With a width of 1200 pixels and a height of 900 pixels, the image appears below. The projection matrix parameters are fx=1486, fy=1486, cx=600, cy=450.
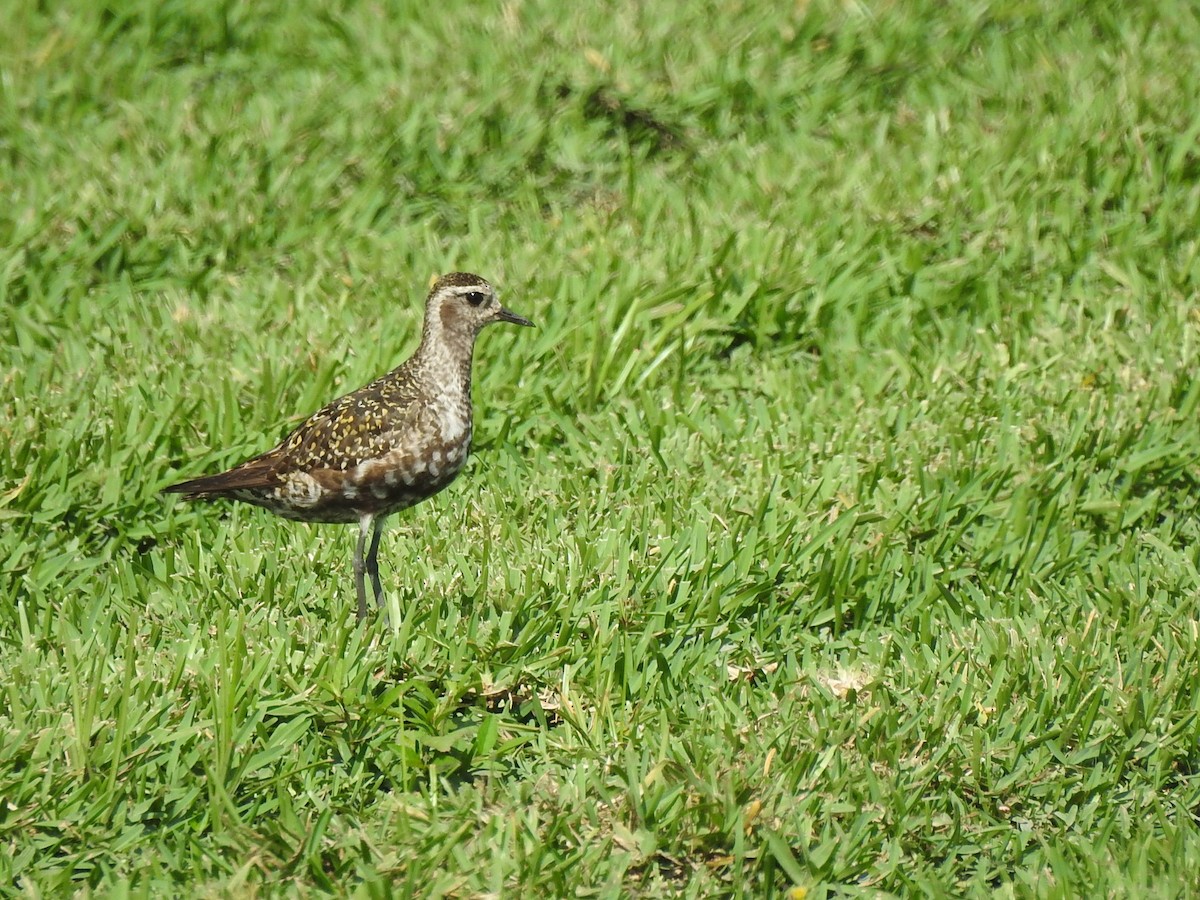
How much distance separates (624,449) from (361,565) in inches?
58.2

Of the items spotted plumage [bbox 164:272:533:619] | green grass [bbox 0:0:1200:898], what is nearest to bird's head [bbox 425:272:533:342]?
spotted plumage [bbox 164:272:533:619]

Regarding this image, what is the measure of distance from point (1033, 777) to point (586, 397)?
2.71 metres

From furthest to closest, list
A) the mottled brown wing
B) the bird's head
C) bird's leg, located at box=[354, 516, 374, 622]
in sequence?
the bird's head < the mottled brown wing < bird's leg, located at box=[354, 516, 374, 622]

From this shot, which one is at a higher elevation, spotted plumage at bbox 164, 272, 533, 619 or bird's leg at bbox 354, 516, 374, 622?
spotted plumage at bbox 164, 272, 533, 619

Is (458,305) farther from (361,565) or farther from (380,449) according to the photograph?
(361,565)

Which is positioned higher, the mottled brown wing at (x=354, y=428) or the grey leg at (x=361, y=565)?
the mottled brown wing at (x=354, y=428)

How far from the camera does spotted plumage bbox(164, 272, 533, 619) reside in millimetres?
5238

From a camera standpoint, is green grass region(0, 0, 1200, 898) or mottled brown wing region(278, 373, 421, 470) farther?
mottled brown wing region(278, 373, 421, 470)

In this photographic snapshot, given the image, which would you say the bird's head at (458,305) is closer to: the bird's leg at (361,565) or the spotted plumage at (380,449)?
the spotted plumage at (380,449)

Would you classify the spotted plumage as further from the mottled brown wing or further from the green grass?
the green grass

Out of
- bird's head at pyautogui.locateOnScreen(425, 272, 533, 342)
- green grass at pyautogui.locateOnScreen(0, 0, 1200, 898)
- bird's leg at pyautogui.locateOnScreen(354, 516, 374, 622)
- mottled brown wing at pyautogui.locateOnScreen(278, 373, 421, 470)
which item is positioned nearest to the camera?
green grass at pyautogui.locateOnScreen(0, 0, 1200, 898)

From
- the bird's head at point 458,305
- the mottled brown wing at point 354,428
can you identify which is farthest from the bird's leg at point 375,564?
the bird's head at point 458,305

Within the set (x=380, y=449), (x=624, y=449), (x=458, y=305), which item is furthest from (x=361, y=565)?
(x=624, y=449)

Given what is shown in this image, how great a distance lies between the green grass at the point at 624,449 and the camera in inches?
177
